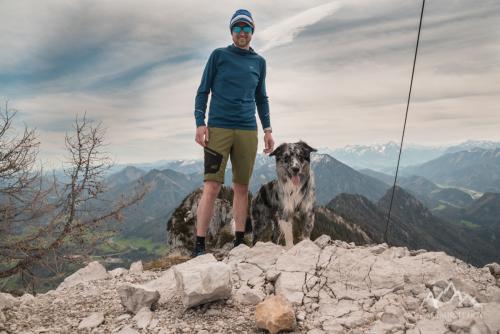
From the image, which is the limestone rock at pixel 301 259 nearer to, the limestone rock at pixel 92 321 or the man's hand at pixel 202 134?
the man's hand at pixel 202 134

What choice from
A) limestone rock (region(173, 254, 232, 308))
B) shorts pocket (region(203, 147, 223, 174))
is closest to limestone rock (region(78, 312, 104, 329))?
limestone rock (region(173, 254, 232, 308))

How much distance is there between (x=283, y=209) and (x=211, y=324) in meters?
3.88

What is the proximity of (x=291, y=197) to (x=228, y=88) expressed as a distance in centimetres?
290

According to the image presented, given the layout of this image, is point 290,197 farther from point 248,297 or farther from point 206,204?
point 248,297

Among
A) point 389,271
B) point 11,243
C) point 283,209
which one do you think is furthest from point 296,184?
point 11,243

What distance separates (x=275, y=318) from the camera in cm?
407

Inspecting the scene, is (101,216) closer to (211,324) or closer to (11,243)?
(11,243)

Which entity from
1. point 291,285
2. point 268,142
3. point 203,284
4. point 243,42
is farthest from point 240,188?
point 243,42

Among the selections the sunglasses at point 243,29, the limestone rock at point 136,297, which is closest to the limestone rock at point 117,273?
the limestone rock at point 136,297

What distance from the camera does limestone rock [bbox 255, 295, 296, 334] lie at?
4086 mm

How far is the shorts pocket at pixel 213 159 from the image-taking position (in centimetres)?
635

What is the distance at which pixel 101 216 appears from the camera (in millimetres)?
15211

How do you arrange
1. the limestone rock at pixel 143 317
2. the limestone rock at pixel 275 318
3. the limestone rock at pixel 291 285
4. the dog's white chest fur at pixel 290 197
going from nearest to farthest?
1. the limestone rock at pixel 275 318
2. the limestone rock at pixel 143 317
3. the limestone rock at pixel 291 285
4. the dog's white chest fur at pixel 290 197

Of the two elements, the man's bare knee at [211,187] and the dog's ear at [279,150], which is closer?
the man's bare knee at [211,187]
